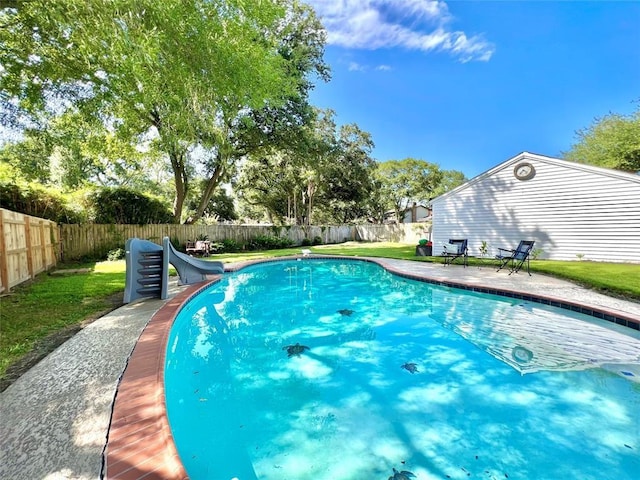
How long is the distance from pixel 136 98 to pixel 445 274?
8800mm

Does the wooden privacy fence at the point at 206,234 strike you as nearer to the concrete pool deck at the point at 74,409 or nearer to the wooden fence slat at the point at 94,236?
the wooden fence slat at the point at 94,236

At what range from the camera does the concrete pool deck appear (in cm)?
167

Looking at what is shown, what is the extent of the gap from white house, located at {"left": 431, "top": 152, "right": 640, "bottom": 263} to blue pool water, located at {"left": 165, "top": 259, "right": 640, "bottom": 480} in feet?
23.9

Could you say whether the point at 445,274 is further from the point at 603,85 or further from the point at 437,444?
the point at 603,85

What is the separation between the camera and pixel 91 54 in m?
4.90

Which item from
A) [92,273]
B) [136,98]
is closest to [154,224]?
[92,273]

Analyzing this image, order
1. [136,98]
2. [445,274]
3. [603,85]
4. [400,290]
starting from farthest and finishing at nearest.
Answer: [603,85] < [445,274] < [400,290] < [136,98]

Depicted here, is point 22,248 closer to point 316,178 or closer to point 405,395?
point 405,395

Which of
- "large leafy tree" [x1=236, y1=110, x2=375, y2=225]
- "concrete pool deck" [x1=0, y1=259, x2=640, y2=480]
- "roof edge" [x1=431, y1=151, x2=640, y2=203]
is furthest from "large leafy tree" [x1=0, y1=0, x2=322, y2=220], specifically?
"large leafy tree" [x1=236, y1=110, x2=375, y2=225]

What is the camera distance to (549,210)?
37.6 ft

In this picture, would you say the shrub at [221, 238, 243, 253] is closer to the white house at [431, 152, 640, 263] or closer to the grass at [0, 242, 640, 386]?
the grass at [0, 242, 640, 386]

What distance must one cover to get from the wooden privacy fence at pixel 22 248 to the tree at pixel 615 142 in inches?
1082

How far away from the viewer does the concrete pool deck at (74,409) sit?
1.67 m

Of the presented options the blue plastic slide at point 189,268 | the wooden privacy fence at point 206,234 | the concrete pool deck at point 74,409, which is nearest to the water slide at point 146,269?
the blue plastic slide at point 189,268
